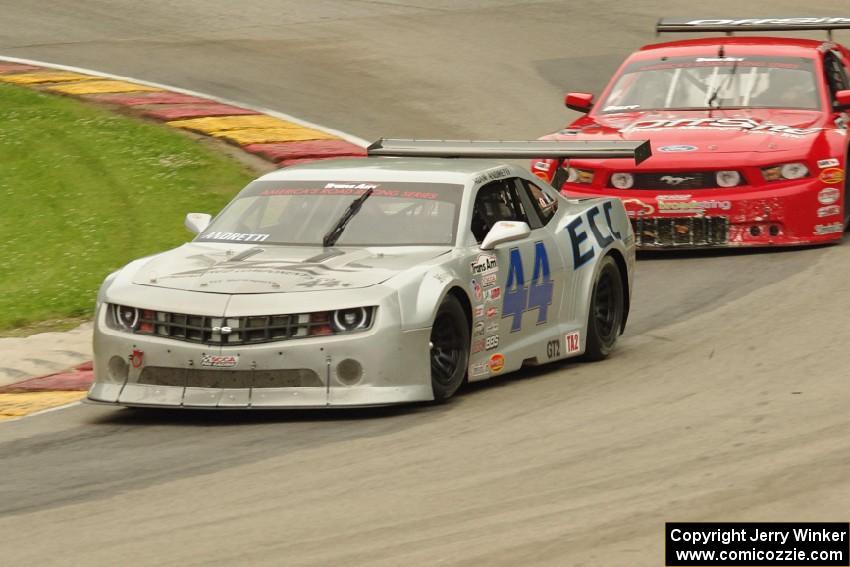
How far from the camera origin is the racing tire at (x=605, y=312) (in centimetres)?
Answer: 1062

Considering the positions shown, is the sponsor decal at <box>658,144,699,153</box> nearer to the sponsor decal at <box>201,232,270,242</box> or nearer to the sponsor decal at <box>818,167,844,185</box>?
the sponsor decal at <box>818,167,844,185</box>

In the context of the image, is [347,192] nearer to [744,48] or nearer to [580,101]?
[580,101]

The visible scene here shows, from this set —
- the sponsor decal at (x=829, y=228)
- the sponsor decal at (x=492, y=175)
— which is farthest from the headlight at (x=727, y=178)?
the sponsor decal at (x=492, y=175)

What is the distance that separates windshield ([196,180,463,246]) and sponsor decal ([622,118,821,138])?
468cm

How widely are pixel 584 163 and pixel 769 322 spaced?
328 cm

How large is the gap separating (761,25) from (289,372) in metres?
9.01

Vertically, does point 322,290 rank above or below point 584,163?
above

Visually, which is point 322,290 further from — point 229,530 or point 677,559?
point 677,559

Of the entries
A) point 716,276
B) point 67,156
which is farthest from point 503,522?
point 67,156

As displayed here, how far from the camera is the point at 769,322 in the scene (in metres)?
11.4

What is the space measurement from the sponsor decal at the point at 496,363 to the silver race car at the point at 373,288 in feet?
0.03

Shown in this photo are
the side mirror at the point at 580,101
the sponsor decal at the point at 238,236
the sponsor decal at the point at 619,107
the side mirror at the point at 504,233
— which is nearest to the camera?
the side mirror at the point at 504,233

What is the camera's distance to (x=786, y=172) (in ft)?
45.4

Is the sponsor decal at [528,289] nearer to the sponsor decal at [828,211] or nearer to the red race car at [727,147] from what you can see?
the red race car at [727,147]
